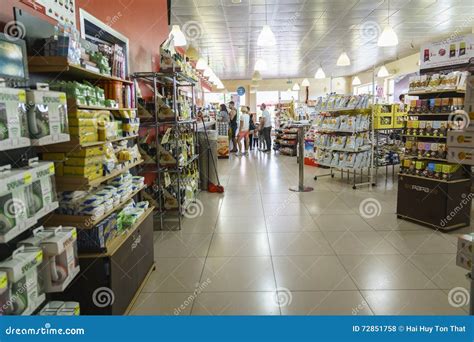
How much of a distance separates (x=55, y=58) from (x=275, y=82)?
2016 cm

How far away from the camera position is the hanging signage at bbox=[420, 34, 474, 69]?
4.12 m

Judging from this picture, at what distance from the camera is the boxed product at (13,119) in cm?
151

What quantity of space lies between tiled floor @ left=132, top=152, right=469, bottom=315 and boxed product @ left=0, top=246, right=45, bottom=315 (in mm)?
1033

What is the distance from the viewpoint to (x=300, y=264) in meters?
3.43

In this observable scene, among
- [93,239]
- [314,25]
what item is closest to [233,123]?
[314,25]

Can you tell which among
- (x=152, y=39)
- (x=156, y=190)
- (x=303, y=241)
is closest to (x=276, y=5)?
(x=152, y=39)

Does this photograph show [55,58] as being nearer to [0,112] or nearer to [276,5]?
[0,112]

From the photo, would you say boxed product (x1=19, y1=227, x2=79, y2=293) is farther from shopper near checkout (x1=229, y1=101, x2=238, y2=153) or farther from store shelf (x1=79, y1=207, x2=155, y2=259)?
shopper near checkout (x1=229, y1=101, x2=238, y2=153)

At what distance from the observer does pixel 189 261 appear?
355 centimetres
